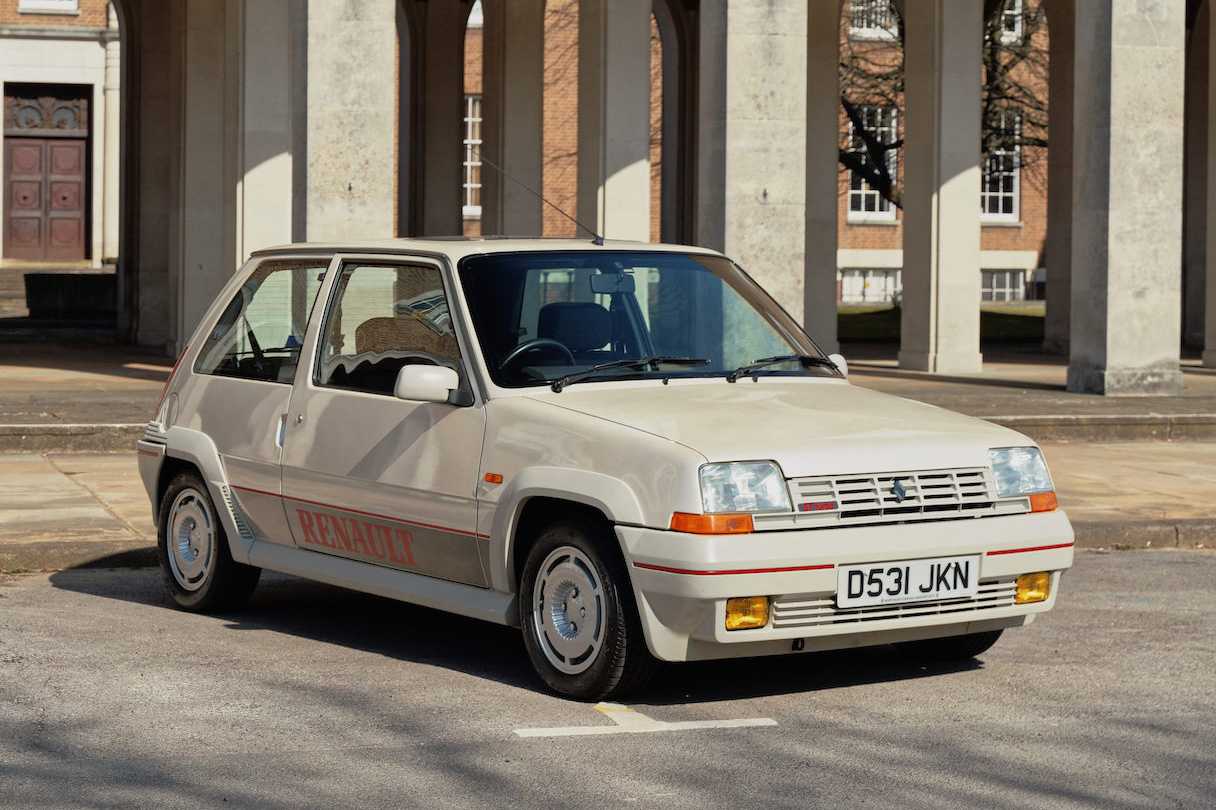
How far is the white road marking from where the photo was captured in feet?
19.0

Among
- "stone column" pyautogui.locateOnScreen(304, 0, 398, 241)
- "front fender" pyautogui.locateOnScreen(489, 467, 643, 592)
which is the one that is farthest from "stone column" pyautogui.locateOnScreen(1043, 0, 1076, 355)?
"front fender" pyautogui.locateOnScreen(489, 467, 643, 592)

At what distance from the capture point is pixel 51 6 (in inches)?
1649

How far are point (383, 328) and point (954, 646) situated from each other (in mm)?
2595

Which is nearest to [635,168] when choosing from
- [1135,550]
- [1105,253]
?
[1105,253]

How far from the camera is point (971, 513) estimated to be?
6293 mm

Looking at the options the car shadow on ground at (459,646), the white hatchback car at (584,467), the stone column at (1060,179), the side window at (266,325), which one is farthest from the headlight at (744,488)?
the stone column at (1060,179)

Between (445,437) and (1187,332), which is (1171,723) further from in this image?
(1187,332)

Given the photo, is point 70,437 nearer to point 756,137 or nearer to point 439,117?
point 756,137

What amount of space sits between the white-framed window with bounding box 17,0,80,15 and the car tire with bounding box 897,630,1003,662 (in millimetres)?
38712

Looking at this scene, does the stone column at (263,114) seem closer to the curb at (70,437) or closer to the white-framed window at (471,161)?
the curb at (70,437)

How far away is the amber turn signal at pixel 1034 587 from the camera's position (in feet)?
21.2

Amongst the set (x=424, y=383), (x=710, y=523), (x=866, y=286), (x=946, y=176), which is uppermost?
(x=946, y=176)

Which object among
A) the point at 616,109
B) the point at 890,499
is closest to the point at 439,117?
the point at 616,109

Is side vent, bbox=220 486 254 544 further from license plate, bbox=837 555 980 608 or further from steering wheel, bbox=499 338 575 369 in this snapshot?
license plate, bbox=837 555 980 608
